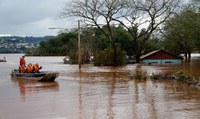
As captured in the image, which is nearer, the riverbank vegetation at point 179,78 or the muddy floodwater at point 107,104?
the muddy floodwater at point 107,104


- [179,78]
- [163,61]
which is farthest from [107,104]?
[163,61]

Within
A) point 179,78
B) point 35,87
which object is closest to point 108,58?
point 179,78

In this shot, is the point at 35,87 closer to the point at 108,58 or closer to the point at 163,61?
the point at 108,58

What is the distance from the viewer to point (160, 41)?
73.4m

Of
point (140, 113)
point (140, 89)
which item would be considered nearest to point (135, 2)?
point (140, 89)

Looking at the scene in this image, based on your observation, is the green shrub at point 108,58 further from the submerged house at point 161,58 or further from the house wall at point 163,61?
the submerged house at point 161,58

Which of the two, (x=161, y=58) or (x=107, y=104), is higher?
Answer: (x=161, y=58)

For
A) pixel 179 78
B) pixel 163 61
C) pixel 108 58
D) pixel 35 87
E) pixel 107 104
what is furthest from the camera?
pixel 163 61

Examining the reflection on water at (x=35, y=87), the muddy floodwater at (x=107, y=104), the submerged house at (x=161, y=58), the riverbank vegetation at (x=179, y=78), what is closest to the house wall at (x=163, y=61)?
the submerged house at (x=161, y=58)

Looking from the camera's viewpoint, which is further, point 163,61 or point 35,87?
point 163,61

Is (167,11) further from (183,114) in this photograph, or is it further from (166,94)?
(183,114)

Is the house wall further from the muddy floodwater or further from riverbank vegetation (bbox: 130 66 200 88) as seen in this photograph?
the muddy floodwater

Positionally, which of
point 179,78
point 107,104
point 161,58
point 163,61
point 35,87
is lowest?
point 107,104

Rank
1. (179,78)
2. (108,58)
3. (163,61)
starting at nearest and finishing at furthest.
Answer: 1. (179,78)
2. (108,58)
3. (163,61)
